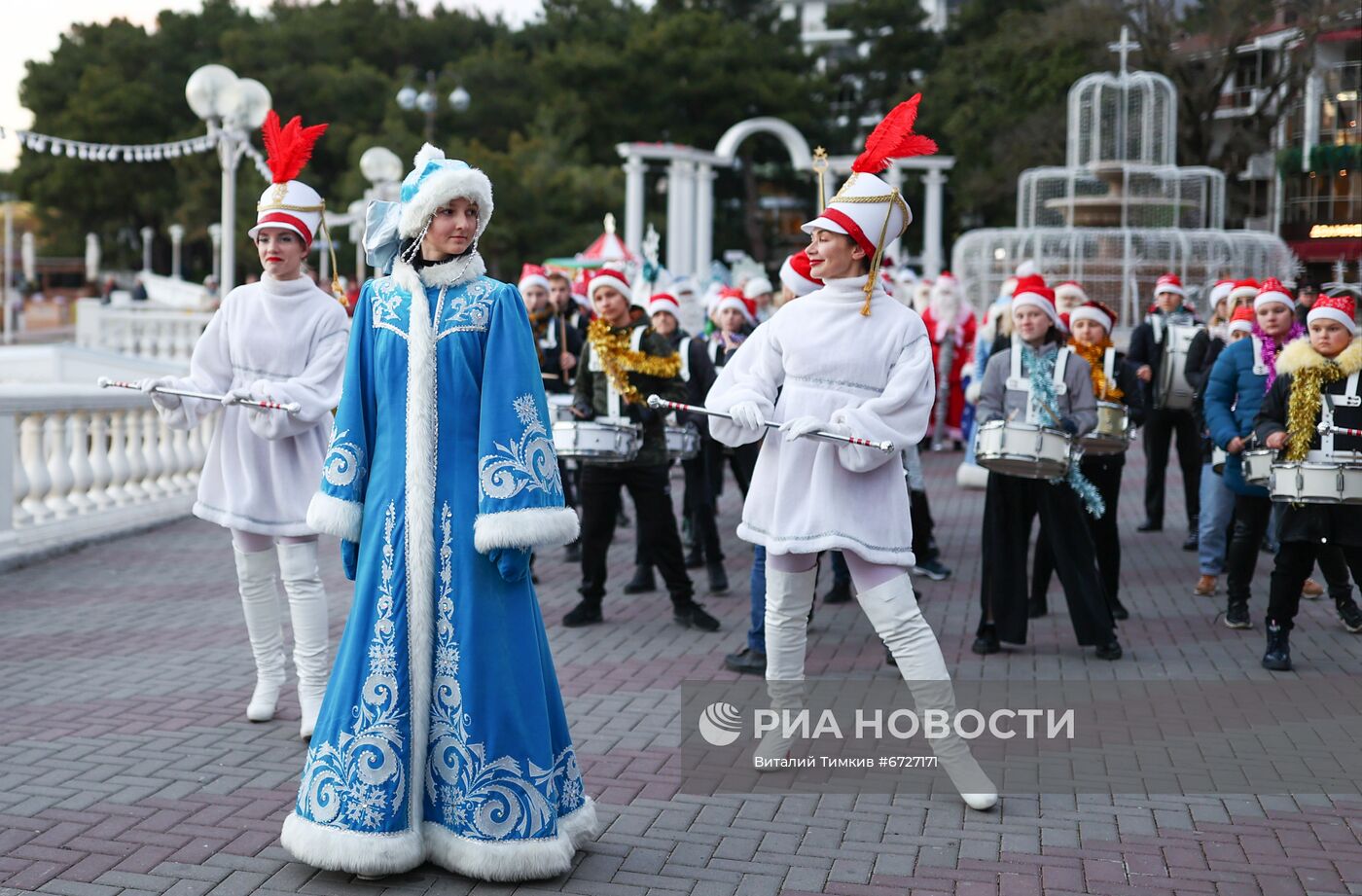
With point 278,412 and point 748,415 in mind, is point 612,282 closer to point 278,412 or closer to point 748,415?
point 278,412

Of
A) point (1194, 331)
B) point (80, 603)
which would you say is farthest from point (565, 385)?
point (1194, 331)

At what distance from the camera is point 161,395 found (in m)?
6.08

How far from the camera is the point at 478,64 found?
5741 cm

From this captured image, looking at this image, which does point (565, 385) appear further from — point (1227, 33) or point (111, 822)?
point (1227, 33)

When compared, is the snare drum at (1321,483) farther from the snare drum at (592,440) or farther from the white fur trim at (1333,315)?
the snare drum at (592,440)

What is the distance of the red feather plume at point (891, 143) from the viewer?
5.53 meters

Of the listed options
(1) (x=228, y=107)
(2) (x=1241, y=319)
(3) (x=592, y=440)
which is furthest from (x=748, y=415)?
(1) (x=228, y=107)

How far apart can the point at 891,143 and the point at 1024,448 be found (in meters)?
2.13

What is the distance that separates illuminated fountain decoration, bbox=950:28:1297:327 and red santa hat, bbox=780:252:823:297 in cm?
1822

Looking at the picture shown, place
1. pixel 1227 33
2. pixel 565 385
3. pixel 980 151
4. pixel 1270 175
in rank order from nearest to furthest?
1. pixel 565 385
2. pixel 1227 33
3. pixel 980 151
4. pixel 1270 175

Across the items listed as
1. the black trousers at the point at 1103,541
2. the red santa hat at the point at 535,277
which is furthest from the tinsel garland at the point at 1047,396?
the red santa hat at the point at 535,277

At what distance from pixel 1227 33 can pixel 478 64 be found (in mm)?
29129

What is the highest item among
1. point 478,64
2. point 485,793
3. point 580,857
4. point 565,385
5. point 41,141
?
Result: point 478,64

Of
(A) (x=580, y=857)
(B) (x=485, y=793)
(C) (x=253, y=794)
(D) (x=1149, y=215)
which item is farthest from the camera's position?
(D) (x=1149, y=215)
